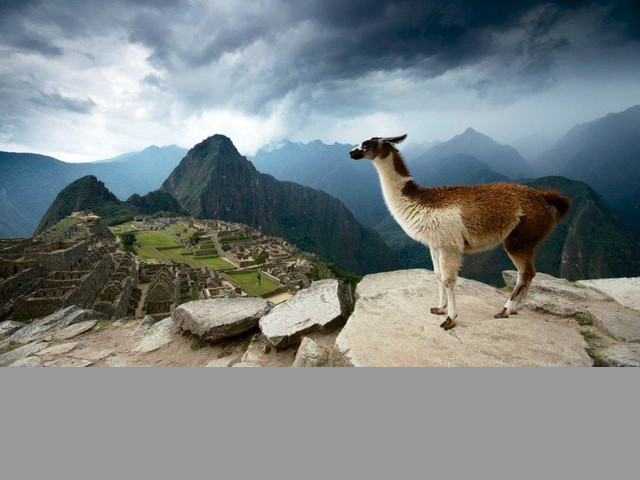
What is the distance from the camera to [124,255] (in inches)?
941

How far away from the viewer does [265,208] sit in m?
182

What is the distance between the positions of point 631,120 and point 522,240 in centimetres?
10397

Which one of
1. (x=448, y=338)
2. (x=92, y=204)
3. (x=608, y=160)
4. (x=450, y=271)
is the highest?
(x=92, y=204)

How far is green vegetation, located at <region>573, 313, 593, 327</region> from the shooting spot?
129 inches

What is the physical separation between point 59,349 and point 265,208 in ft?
596

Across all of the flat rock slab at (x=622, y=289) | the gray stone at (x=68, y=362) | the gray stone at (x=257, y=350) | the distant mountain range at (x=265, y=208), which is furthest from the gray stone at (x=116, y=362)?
the distant mountain range at (x=265, y=208)

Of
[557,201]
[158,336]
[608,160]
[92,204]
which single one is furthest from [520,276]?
[92,204]

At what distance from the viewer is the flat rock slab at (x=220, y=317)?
3.71 m

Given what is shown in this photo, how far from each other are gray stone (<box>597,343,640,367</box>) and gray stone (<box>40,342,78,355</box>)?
239 inches

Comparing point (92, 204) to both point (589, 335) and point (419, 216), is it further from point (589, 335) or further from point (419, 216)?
point (589, 335)

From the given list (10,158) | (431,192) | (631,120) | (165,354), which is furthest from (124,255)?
(10,158)

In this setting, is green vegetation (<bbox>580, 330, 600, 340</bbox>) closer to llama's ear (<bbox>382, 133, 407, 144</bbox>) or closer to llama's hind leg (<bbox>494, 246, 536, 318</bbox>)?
llama's hind leg (<bbox>494, 246, 536, 318</bbox>)

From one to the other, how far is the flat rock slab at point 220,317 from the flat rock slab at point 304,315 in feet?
0.88

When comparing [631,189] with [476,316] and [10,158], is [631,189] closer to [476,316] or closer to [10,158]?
[476,316]
